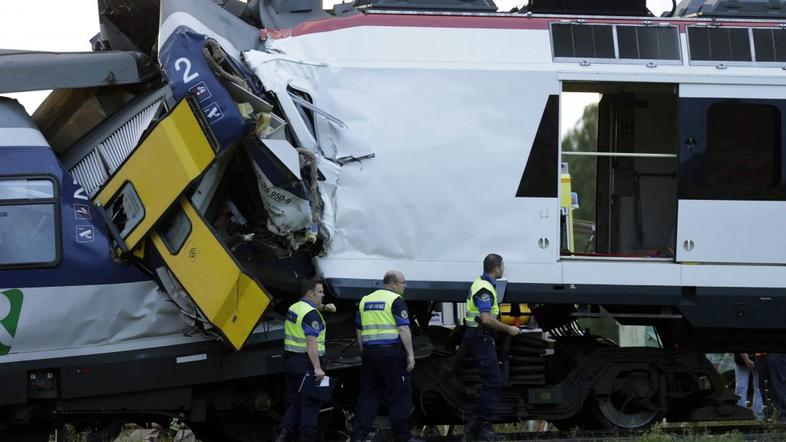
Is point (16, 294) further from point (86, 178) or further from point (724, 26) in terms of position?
point (724, 26)

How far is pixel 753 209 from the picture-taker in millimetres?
10094

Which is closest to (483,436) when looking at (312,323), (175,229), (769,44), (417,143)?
(312,323)

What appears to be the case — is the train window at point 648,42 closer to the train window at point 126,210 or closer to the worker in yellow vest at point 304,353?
the worker in yellow vest at point 304,353

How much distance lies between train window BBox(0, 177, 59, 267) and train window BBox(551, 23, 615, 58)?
4433mm

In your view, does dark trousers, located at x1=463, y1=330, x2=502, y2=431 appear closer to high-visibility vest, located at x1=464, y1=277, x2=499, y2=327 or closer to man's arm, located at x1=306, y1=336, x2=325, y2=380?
high-visibility vest, located at x1=464, y1=277, x2=499, y2=327

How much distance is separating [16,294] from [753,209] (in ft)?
20.3

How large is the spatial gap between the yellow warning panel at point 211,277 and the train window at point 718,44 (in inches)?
172

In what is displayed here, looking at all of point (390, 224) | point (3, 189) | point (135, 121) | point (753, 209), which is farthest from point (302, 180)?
point (753, 209)

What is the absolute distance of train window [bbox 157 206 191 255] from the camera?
9.27 meters

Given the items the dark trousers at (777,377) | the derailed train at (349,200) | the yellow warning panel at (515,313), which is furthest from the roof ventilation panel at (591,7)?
the dark trousers at (777,377)

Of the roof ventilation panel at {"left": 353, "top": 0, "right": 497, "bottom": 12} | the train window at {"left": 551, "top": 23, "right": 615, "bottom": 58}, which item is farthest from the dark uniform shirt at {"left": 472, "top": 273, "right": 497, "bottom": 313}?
the roof ventilation panel at {"left": 353, "top": 0, "right": 497, "bottom": 12}

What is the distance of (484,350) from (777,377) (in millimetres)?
5121

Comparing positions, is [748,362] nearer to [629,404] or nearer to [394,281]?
[629,404]

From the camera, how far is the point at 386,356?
31.3 ft
